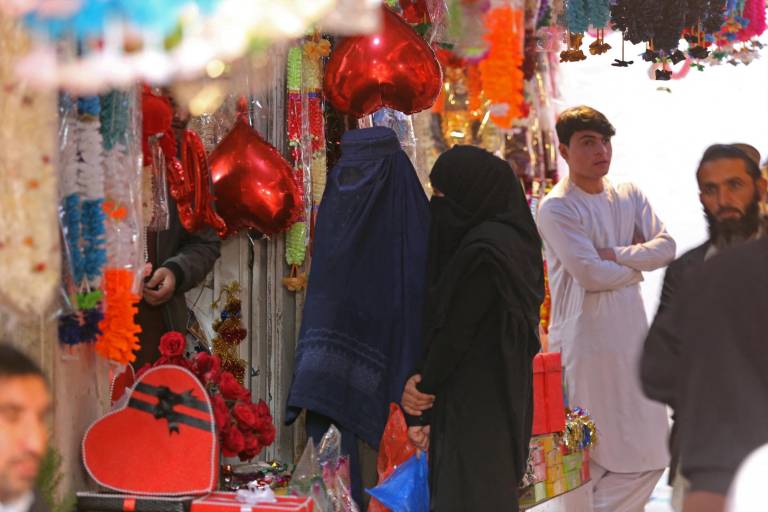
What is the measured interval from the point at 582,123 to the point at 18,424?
400cm

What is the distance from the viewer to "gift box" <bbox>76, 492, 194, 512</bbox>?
2.79 meters

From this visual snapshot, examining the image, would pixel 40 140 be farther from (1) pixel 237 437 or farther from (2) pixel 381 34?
(2) pixel 381 34

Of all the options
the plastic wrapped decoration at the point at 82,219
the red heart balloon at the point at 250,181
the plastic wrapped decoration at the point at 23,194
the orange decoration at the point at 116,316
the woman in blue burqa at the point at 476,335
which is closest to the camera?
the plastic wrapped decoration at the point at 23,194

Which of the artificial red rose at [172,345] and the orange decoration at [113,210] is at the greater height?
the orange decoration at [113,210]

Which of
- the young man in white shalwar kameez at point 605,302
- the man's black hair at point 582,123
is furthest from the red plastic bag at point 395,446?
the man's black hair at point 582,123

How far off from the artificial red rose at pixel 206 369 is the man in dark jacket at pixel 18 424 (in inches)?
49.8

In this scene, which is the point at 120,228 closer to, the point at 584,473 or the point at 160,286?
the point at 160,286

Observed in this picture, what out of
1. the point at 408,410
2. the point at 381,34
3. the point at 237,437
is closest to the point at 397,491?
the point at 408,410

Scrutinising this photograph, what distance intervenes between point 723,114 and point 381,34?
4378 mm

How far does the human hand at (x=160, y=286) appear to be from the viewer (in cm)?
391

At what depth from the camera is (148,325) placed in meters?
4.02

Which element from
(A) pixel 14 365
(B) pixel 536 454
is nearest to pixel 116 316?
(A) pixel 14 365

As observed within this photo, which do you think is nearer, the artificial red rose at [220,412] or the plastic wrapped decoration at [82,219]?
the plastic wrapped decoration at [82,219]

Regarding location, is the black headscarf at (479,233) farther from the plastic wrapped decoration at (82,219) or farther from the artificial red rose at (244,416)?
the plastic wrapped decoration at (82,219)
